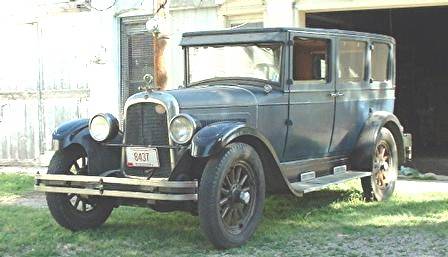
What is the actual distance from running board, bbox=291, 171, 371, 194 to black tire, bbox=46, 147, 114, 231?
6.11 feet

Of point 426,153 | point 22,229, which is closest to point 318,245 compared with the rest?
point 22,229

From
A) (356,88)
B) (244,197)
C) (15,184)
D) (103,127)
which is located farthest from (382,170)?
(15,184)

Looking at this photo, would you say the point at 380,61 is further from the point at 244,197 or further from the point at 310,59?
the point at 244,197

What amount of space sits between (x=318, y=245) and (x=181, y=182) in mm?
1360

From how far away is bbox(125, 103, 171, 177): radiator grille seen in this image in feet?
19.6

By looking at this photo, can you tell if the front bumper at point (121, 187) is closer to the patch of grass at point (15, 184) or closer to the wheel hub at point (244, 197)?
the wheel hub at point (244, 197)

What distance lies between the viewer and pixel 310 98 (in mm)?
6957

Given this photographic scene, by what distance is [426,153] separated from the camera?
15594 mm

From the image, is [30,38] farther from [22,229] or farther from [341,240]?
[341,240]

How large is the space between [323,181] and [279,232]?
95cm

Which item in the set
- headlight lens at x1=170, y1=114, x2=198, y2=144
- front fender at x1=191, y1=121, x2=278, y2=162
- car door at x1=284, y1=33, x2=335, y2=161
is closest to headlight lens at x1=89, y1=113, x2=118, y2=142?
headlight lens at x1=170, y1=114, x2=198, y2=144

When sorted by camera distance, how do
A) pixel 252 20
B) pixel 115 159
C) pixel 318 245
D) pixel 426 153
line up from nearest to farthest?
pixel 318 245, pixel 115 159, pixel 252 20, pixel 426 153

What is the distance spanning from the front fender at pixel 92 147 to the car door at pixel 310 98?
1.73 metres

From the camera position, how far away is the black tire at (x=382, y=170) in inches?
307
